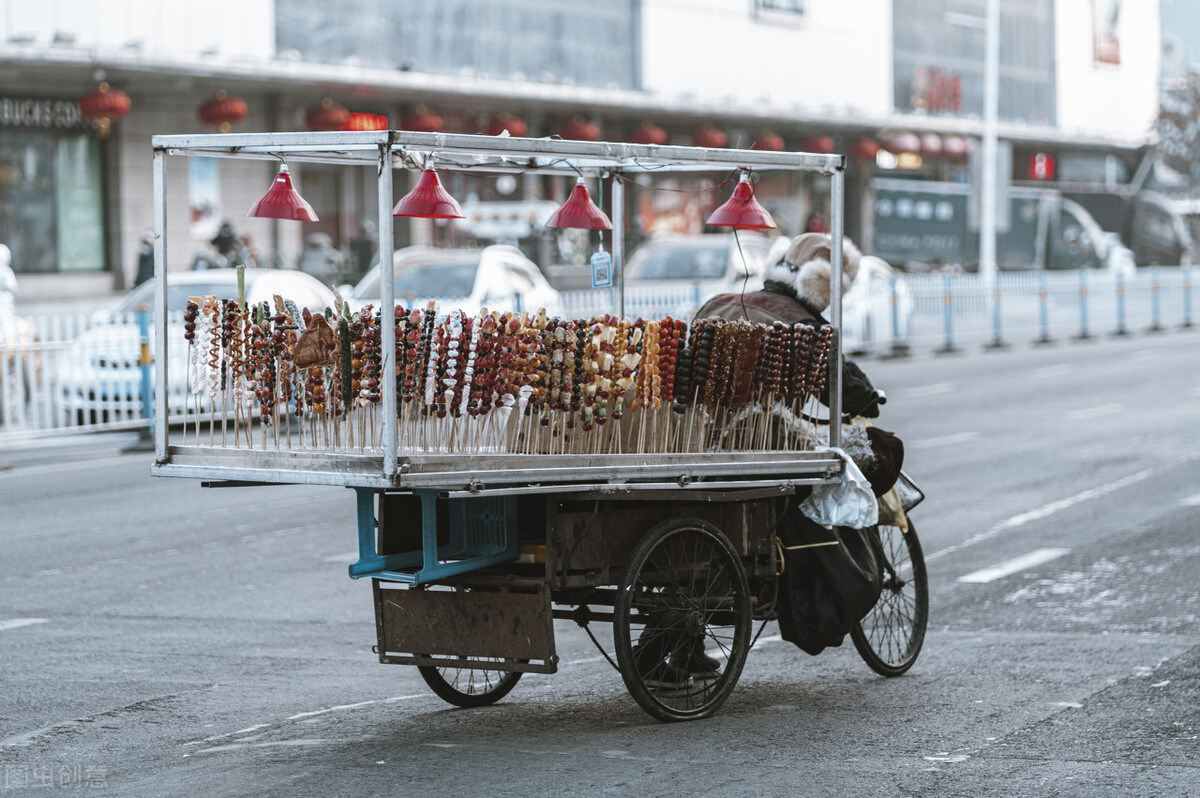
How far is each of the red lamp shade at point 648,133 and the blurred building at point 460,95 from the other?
0.34 feet

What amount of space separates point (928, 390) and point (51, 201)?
13991mm

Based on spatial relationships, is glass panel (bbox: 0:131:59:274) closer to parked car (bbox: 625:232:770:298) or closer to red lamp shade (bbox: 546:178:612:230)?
parked car (bbox: 625:232:770:298)

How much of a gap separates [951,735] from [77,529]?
22.8 feet

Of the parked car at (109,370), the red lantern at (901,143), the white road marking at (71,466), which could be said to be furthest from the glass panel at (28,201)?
the red lantern at (901,143)

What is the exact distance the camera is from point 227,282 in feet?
54.4

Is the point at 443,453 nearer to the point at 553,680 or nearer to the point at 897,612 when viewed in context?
the point at 553,680

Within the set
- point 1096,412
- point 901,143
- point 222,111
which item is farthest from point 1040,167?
point 1096,412

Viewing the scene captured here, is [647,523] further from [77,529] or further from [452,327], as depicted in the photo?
[77,529]

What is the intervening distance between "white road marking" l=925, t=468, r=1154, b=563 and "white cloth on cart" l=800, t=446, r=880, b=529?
3600 mm

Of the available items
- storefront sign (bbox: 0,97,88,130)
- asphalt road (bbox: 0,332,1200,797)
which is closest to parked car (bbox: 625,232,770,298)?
storefront sign (bbox: 0,97,88,130)

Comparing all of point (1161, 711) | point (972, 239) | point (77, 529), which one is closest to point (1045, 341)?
point (972, 239)

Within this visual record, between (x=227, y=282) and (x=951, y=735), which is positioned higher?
(x=227, y=282)

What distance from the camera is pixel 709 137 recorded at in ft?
116

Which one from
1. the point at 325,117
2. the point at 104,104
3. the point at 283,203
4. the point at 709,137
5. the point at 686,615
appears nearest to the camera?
the point at 686,615
